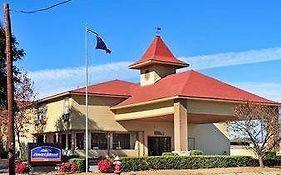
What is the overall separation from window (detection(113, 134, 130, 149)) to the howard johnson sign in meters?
15.6

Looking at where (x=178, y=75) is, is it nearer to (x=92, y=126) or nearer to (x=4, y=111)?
(x=92, y=126)

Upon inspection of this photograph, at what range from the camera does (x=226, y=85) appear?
40.2 metres

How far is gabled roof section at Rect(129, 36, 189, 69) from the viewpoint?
4391 cm

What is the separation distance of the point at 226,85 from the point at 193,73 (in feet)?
9.77

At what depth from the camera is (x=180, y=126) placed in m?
34.1

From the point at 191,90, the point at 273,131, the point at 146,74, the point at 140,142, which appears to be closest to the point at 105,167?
the point at 191,90

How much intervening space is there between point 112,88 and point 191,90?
11841 millimetres

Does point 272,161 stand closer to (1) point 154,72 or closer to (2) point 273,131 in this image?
(2) point 273,131

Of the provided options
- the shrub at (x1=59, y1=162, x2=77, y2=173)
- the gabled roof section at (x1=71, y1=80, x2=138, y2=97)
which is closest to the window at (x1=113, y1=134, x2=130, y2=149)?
the gabled roof section at (x1=71, y1=80, x2=138, y2=97)

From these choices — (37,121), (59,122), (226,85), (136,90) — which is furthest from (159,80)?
(37,121)

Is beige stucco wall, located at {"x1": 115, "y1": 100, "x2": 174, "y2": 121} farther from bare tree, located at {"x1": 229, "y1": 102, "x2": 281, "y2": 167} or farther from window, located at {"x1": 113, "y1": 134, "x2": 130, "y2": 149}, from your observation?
bare tree, located at {"x1": 229, "y1": 102, "x2": 281, "y2": 167}

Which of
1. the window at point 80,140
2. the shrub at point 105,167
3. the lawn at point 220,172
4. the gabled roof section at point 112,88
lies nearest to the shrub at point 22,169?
the shrub at point 105,167

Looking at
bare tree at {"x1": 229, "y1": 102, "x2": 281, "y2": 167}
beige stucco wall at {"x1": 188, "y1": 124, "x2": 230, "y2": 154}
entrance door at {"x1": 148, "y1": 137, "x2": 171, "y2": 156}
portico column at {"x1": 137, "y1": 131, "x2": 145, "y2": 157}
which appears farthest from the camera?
beige stucco wall at {"x1": 188, "y1": 124, "x2": 230, "y2": 154}

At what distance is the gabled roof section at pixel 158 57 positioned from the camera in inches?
1729
